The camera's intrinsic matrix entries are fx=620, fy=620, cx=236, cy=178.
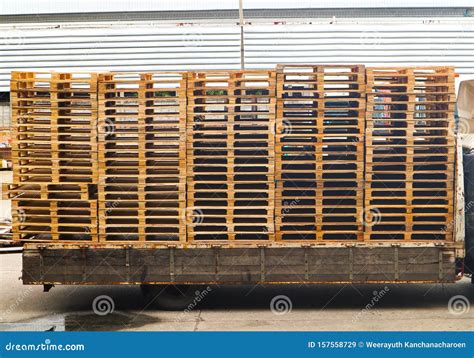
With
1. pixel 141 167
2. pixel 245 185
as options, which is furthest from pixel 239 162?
pixel 141 167

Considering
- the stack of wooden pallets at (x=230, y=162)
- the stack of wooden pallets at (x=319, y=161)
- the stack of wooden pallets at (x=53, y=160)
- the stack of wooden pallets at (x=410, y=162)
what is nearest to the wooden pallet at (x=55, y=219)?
the stack of wooden pallets at (x=53, y=160)

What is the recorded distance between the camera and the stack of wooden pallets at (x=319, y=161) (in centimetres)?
843

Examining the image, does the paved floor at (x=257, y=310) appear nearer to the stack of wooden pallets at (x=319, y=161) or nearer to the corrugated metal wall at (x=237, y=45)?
the stack of wooden pallets at (x=319, y=161)

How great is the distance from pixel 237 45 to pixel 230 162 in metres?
11.4

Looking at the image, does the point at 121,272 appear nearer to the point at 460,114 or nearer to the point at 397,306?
the point at 397,306

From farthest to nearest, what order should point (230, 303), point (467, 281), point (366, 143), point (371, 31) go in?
point (371, 31)
point (467, 281)
point (230, 303)
point (366, 143)

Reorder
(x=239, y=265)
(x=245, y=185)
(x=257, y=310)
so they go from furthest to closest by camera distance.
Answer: (x=257, y=310), (x=245, y=185), (x=239, y=265)

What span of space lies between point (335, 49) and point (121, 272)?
511 inches

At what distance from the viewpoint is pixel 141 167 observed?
8547 mm

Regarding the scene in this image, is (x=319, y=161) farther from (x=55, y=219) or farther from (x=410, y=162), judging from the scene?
(x=55, y=219)

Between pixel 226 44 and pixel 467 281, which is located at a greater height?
pixel 226 44

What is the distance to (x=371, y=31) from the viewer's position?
756 inches

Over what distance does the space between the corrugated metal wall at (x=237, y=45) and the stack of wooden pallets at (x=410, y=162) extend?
10951mm

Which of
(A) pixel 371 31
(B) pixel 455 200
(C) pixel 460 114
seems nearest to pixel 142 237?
(B) pixel 455 200
